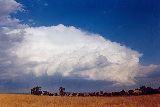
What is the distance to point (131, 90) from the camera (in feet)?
123

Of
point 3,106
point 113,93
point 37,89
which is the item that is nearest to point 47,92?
point 37,89

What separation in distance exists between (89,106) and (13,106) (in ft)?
17.5

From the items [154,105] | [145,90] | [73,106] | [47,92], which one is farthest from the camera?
[47,92]

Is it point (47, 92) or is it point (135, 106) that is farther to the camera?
Answer: point (47, 92)

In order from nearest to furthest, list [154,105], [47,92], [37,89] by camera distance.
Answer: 1. [154,105]
2. [47,92]
3. [37,89]

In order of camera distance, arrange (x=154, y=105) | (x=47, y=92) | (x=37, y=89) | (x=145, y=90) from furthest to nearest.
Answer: (x=37, y=89), (x=47, y=92), (x=145, y=90), (x=154, y=105)

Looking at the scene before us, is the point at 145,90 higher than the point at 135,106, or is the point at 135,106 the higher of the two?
the point at 145,90

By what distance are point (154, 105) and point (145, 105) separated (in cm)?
58

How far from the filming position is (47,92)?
43.5 m

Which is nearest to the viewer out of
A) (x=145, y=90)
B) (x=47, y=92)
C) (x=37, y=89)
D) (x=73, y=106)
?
(x=73, y=106)

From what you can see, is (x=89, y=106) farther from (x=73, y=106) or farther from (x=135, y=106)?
(x=135, y=106)

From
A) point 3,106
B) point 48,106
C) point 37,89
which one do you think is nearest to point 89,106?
point 48,106

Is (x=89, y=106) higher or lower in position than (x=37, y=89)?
lower

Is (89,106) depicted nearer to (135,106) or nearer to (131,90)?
(135,106)
